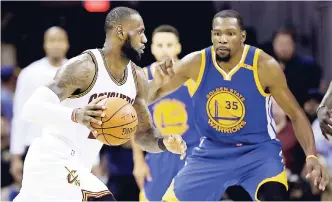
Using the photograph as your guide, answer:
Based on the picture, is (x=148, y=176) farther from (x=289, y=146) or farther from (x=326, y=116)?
(x=326, y=116)

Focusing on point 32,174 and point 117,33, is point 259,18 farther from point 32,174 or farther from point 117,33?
point 32,174

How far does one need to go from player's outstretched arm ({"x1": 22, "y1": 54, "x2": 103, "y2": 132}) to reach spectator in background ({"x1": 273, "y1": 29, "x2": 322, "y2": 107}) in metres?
4.02

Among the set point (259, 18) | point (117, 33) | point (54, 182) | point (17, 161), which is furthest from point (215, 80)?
point (259, 18)

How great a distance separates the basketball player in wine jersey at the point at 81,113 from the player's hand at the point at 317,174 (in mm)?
1011

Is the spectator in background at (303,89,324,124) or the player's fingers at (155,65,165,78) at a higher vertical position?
the player's fingers at (155,65,165,78)

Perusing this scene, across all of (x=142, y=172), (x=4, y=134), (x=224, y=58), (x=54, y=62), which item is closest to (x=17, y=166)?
(x=4, y=134)

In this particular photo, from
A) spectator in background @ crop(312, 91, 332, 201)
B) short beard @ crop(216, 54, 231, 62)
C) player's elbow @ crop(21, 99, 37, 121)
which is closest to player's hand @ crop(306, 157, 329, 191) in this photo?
short beard @ crop(216, 54, 231, 62)

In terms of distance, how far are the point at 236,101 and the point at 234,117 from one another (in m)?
0.13

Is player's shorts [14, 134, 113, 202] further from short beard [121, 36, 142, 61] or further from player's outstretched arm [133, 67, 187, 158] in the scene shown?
short beard [121, 36, 142, 61]

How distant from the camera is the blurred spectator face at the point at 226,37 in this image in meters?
6.59

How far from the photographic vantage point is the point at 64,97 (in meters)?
5.62

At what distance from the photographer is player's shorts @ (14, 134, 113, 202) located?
5.57 metres

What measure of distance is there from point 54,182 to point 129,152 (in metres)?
3.84

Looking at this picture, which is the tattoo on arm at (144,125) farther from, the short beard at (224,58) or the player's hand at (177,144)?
the short beard at (224,58)
